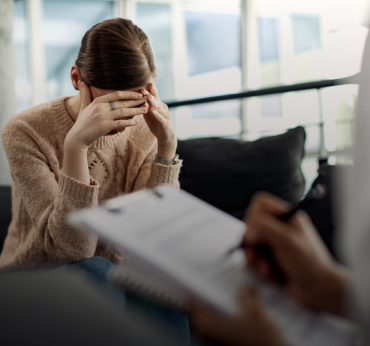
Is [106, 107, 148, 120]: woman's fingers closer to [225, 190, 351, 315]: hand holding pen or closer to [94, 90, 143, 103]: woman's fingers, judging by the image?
[94, 90, 143, 103]: woman's fingers

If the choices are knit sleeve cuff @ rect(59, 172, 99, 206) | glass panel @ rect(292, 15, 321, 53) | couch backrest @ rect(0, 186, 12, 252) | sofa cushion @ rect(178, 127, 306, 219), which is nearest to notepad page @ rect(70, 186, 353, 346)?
knit sleeve cuff @ rect(59, 172, 99, 206)

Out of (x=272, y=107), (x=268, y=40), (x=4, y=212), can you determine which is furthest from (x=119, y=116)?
(x=268, y=40)

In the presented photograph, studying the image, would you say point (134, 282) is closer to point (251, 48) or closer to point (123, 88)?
point (123, 88)

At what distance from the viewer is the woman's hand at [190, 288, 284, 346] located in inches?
12.3

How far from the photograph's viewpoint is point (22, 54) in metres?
4.69

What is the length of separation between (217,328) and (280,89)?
4.23 feet

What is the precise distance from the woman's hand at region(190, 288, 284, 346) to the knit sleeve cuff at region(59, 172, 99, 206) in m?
0.62

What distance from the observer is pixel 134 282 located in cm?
41

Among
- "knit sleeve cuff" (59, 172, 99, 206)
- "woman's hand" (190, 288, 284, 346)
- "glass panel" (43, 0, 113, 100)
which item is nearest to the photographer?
"woman's hand" (190, 288, 284, 346)

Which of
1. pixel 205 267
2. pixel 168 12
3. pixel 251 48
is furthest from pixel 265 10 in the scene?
pixel 205 267

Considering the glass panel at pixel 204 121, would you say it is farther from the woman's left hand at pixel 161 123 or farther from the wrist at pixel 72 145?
the wrist at pixel 72 145

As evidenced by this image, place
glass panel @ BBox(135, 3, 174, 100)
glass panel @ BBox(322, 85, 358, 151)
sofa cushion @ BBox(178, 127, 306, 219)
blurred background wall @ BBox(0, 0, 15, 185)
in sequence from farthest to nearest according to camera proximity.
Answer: glass panel @ BBox(135, 3, 174, 100), blurred background wall @ BBox(0, 0, 15, 185), sofa cushion @ BBox(178, 127, 306, 219), glass panel @ BBox(322, 85, 358, 151)

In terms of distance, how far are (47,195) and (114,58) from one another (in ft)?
1.32

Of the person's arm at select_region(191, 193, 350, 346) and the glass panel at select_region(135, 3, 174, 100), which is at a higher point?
the glass panel at select_region(135, 3, 174, 100)
